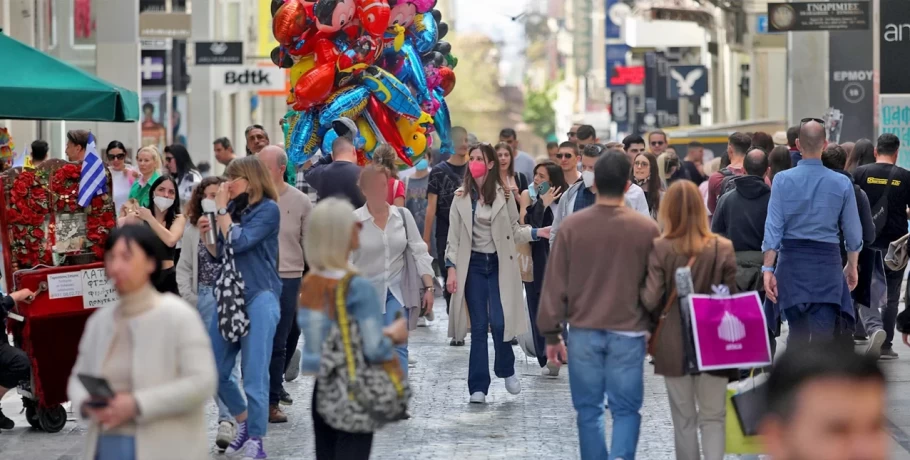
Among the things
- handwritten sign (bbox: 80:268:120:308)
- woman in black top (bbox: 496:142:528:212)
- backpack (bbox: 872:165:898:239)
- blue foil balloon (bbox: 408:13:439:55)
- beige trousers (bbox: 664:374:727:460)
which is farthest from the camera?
blue foil balloon (bbox: 408:13:439:55)

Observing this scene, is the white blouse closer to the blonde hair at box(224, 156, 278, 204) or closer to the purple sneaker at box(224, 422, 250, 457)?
the blonde hair at box(224, 156, 278, 204)

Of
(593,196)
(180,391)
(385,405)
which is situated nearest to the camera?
(180,391)

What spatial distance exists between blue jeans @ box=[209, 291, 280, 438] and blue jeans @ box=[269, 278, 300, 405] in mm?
1171

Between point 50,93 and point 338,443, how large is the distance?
4.55m

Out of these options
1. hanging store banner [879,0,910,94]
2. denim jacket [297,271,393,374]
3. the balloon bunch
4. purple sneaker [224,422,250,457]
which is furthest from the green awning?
hanging store banner [879,0,910,94]

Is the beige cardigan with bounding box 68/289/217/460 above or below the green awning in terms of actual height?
below

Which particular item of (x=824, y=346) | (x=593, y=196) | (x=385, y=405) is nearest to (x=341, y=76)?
(x=593, y=196)

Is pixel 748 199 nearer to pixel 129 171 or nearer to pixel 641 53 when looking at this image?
pixel 129 171

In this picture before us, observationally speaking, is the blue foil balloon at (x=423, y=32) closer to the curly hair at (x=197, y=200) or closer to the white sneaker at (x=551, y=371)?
the white sneaker at (x=551, y=371)

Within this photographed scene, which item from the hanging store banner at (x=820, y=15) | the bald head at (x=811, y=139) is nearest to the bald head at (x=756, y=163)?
the bald head at (x=811, y=139)

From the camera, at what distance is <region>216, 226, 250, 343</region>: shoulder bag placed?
27.4 ft

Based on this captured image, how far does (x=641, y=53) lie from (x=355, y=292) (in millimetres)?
57845

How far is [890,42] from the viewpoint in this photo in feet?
57.1

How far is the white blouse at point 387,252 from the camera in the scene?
9.09 metres
